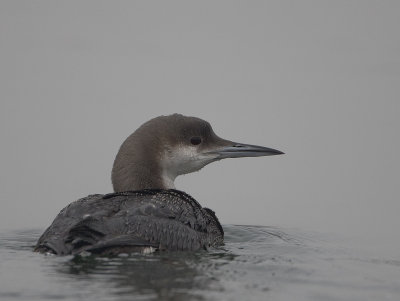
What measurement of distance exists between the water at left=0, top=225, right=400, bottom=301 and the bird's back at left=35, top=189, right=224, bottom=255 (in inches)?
3.6

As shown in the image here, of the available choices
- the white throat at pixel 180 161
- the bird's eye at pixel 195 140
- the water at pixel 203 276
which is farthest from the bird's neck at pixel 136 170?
the water at pixel 203 276

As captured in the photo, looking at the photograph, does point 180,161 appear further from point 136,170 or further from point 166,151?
point 136,170

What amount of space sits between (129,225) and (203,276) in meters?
0.81

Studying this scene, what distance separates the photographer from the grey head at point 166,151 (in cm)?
662

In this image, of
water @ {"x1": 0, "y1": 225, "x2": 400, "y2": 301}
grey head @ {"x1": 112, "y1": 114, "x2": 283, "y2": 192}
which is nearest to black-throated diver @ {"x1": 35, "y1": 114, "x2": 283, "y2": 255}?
grey head @ {"x1": 112, "y1": 114, "x2": 283, "y2": 192}

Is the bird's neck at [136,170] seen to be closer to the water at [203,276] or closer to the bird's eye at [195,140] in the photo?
the bird's eye at [195,140]

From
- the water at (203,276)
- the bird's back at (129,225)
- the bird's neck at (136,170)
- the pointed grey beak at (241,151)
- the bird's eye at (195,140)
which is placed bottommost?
the water at (203,276)

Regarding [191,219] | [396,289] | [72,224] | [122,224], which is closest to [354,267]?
[396,289]

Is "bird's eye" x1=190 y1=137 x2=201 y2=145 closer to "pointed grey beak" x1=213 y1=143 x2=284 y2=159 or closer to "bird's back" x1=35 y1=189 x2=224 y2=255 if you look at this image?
"pointed grey beak" x1=213 y1=143 x2=284 y2=159

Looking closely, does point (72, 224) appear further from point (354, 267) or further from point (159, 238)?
point (354, 267)

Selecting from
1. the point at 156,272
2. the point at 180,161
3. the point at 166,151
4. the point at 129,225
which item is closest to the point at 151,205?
the point at 129,225

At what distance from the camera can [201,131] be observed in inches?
276

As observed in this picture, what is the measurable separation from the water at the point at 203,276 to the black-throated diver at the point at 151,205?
0.38 feet

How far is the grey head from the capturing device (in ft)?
21.7
